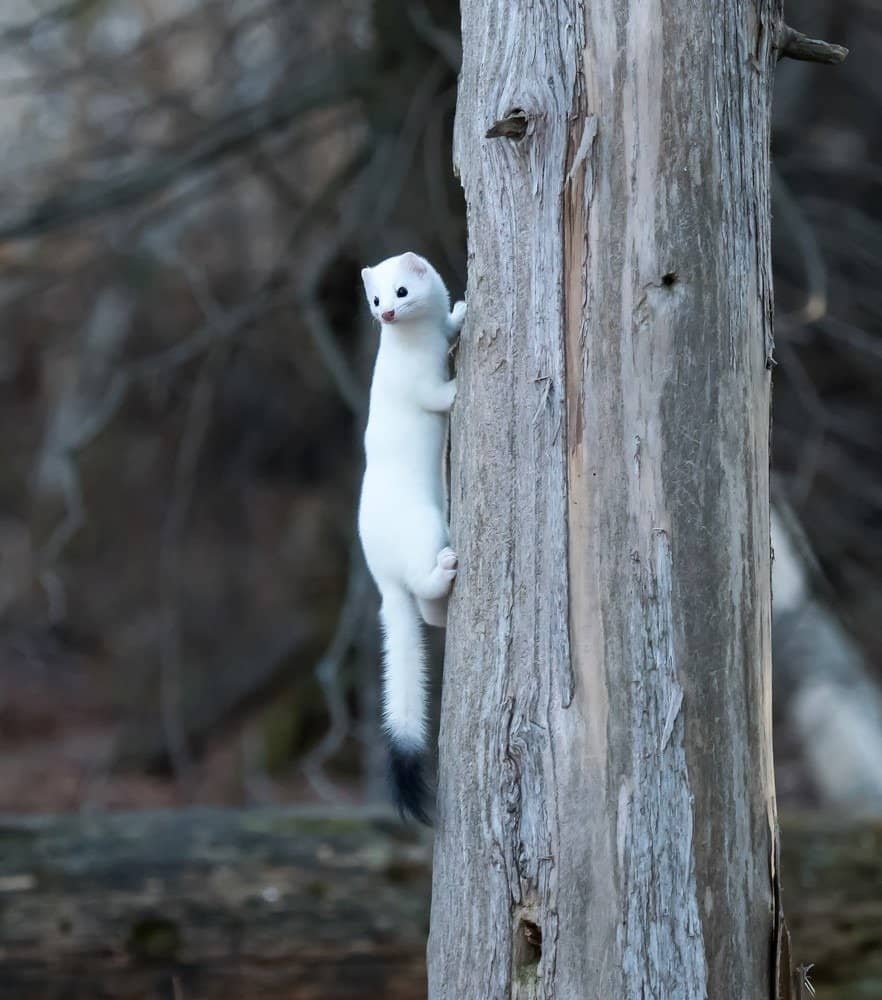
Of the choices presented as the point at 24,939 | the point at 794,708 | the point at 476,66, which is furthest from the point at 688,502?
the point at 794,708

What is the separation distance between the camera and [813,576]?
5617 mm

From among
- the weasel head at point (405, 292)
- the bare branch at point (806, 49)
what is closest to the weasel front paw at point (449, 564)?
the weasel head at point (405, 292)

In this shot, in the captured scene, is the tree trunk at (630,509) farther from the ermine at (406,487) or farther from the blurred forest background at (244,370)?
the blurred forest background at (244,370)

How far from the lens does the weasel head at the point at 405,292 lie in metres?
2.96

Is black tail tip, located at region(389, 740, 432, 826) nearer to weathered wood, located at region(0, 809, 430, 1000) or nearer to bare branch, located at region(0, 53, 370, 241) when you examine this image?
weathered wood, located at region(0, 809, 430, 1000)

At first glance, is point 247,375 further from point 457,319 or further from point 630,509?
point 630,509

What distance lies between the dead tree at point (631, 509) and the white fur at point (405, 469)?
0.31 meters

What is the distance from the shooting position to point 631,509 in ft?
8.28

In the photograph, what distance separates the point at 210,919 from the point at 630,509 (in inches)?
107

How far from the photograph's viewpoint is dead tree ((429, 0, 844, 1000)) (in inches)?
98.9

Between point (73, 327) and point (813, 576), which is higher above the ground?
point (73, 327)

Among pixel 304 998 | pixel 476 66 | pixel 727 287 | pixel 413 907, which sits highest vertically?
pixel 476 66

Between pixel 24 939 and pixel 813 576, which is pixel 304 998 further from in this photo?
pixel 813 576

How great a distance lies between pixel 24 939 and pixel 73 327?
6.12 m
